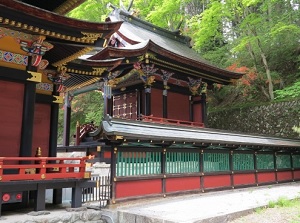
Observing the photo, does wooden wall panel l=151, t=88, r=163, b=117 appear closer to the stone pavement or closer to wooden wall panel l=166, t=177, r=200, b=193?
wooden wall panel l=166, t=177, r=200, b=193

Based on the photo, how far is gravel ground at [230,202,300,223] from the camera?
26.6 ft

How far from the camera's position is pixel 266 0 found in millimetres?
22859

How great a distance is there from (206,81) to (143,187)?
11.3 m

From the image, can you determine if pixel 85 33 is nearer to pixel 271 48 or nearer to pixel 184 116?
pixel 184 116

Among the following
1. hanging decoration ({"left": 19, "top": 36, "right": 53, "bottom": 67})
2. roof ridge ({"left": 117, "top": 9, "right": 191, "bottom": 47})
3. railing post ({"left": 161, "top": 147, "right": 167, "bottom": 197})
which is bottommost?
railing post ({"left": 161, "top": 147, "right": 167, "bottom": 197})

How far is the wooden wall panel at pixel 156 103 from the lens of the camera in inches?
694

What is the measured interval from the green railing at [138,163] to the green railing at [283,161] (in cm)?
954

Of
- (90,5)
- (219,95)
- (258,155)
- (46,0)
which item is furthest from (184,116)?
(90,5)

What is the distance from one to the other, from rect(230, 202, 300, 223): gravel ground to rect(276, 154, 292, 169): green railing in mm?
8605

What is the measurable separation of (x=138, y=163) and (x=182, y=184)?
2555mm

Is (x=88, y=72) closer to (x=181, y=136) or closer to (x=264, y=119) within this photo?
(x=181, y=136)

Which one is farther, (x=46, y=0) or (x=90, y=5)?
(x=90, y=5)

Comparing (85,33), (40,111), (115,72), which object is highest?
(115,72)

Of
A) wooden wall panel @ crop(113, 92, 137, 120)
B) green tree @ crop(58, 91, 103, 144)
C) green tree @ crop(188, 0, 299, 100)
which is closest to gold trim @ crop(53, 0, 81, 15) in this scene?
wooden wall panel @ crop(113, 92, 137, 120)
